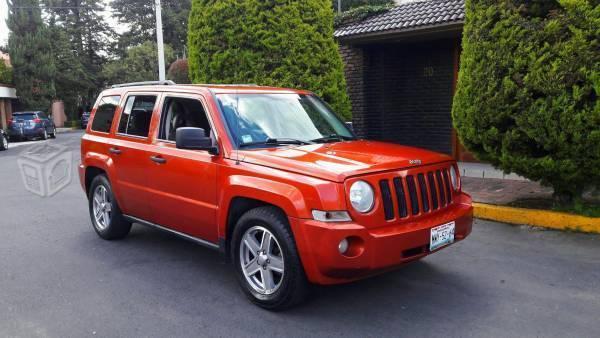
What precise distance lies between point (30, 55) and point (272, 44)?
35.1 m

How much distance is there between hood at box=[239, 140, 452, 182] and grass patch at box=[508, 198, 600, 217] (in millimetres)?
2779

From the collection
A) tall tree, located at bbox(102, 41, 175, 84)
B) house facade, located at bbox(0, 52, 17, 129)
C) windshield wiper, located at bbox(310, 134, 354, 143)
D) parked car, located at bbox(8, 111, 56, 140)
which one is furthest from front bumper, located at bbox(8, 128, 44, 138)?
windshield wiper, located at bbox(310, 134, 354, 143)

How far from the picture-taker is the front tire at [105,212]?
5738mm

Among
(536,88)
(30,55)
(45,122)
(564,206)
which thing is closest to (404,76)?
(564,206)

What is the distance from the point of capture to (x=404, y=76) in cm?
1220

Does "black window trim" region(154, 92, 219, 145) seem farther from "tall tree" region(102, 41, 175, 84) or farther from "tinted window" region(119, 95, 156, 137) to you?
"tall tree" region(102, 41, 175, 84)

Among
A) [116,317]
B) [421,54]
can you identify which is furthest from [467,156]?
[116,317]

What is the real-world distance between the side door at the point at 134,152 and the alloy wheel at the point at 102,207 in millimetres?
399

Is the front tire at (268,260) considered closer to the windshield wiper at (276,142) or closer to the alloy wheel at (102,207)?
the windshield wiper at (276,142)

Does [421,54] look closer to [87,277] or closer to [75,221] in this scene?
[75,221]

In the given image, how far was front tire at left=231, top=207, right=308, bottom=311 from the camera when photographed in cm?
363

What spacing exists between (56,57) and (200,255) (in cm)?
4269

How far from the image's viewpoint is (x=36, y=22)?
38.4 meters

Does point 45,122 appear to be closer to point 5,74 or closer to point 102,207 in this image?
point 5,74
